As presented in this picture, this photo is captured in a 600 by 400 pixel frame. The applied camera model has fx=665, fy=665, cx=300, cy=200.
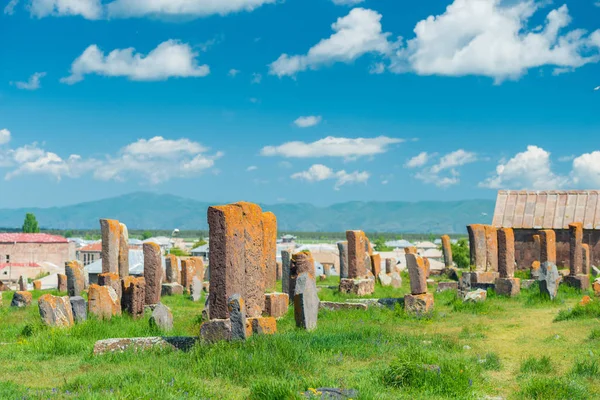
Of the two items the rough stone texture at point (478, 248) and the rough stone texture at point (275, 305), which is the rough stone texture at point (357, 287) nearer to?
the rough stone texture at point (478, 248)

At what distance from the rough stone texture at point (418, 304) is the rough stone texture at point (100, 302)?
717cm

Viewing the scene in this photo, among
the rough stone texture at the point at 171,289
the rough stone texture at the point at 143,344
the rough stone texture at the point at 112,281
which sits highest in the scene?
the rough stone texture at the point at 112,281

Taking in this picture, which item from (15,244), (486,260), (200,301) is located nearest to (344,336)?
(200,301)

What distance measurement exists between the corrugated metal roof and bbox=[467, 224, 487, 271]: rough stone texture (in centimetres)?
841

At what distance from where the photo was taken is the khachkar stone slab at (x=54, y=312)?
14.3 m

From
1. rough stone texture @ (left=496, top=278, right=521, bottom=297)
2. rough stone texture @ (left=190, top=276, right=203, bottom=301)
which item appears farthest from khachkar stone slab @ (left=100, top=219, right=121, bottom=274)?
rough stone texture @ (left=496, top=278, right=521, bottom=297)

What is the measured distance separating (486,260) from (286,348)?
19.1m

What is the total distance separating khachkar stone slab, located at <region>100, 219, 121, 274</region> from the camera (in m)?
20.7

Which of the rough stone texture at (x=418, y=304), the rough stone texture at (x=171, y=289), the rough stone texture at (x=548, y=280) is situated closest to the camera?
the rough stone texture at (x=418, y=304)

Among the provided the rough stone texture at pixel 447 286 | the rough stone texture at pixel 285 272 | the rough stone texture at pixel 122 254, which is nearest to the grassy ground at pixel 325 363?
the rough stone texture at pixel 285 272

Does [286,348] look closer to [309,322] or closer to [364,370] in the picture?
[364,370]

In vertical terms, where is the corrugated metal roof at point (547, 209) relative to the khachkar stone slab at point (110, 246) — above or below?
above

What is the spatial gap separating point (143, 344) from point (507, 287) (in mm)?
13705

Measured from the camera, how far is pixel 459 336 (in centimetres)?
1306
